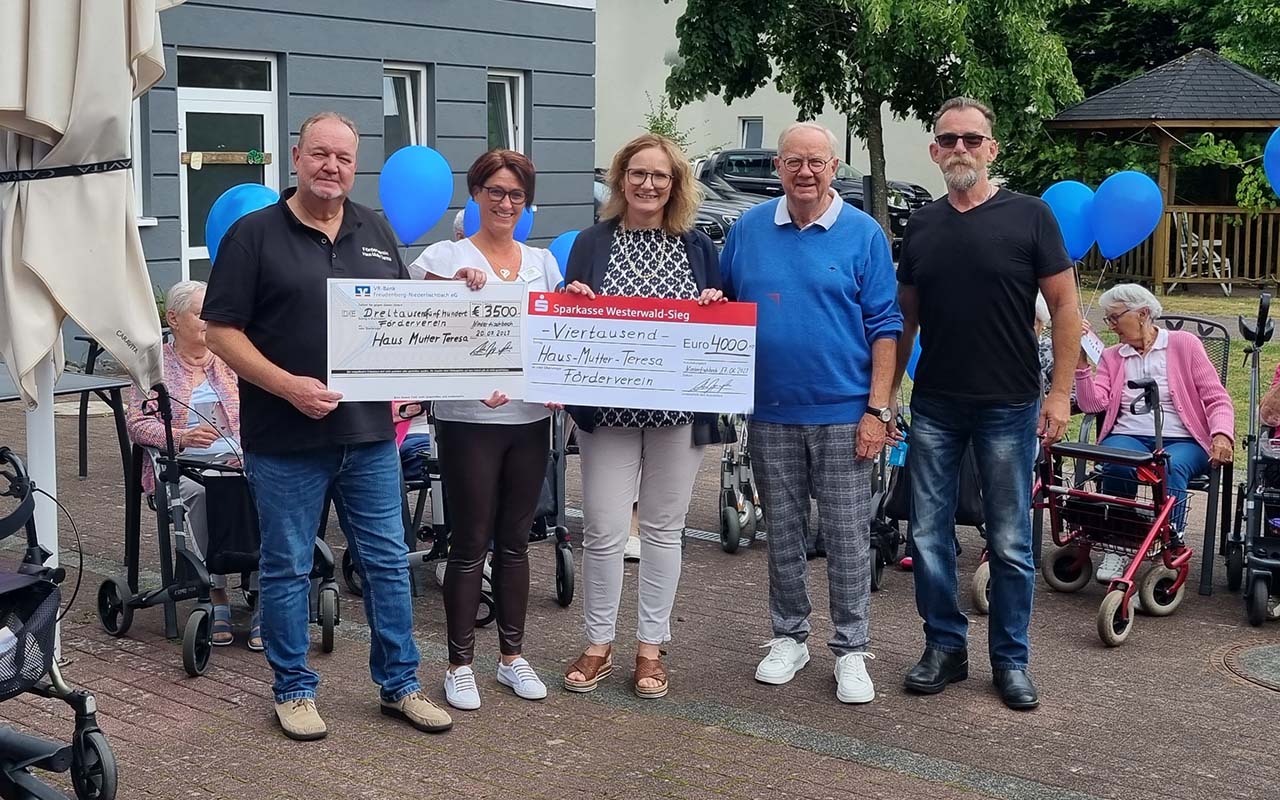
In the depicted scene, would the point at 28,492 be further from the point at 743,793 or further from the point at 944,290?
the point at 944,290

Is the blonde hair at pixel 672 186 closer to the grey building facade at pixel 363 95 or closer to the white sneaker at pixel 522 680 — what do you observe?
the white sneaker at pixel 522 680

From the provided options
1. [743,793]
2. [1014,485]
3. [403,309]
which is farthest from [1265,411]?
[403,309]

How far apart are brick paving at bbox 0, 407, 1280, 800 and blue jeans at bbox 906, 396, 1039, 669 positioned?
0.25m

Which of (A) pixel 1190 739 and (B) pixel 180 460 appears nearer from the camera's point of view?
(A) pixel 1190 739

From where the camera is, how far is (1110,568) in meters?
7.40

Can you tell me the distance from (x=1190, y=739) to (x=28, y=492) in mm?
3913

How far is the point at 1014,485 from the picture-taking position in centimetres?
551

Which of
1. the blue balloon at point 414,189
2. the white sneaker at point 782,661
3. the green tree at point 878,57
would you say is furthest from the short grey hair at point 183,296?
the green tree at point 878,57

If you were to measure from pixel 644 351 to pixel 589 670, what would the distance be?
1.22 m

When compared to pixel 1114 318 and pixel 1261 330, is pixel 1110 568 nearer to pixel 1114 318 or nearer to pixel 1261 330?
pixel 1114 318

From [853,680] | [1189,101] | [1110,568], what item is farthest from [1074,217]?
[1189,101]

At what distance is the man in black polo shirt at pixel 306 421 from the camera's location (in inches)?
188

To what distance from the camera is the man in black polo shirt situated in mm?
4781

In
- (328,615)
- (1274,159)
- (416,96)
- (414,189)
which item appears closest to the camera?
(328,615)
